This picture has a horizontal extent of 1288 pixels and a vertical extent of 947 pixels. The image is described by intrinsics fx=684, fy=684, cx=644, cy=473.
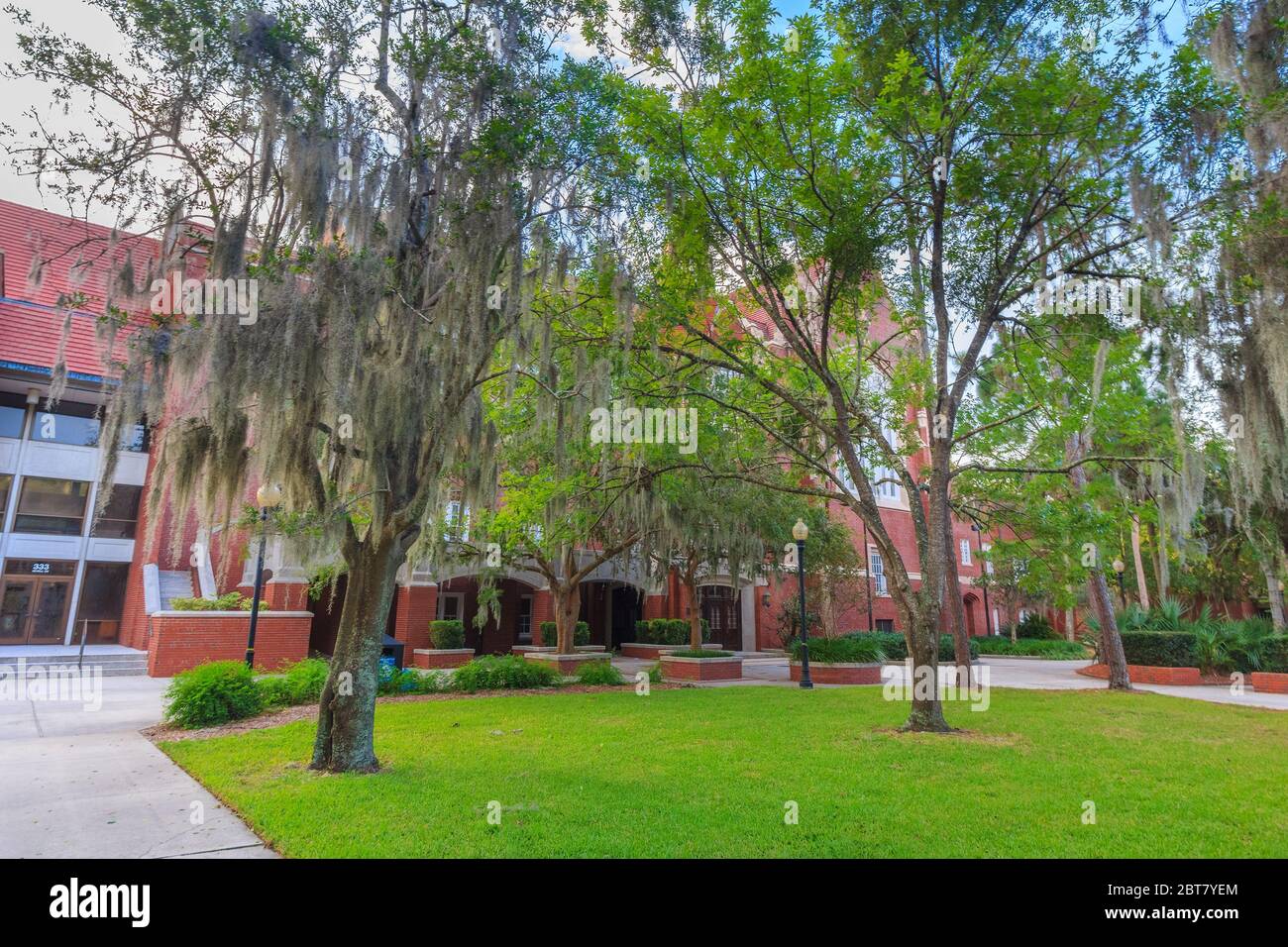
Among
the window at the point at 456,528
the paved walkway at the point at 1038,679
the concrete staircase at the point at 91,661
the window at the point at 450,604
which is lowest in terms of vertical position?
the paved walkway at the point at 1038,679

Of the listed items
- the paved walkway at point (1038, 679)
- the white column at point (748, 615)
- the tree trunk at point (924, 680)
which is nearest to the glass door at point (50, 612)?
the paved walkway at point (1038, 679)

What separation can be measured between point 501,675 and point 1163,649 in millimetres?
17280

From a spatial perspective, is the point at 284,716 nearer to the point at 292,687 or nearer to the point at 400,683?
the point at 292,687

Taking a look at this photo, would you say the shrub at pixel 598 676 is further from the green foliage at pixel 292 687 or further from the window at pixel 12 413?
the window at pixel 12 413

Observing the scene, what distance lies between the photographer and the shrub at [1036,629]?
32812mm

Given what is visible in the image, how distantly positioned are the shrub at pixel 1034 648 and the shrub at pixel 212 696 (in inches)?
1037

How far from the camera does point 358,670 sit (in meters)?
6.87

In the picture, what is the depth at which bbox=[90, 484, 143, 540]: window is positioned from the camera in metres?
19.7

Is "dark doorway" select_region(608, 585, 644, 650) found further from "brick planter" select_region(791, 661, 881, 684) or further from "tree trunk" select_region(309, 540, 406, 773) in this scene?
"tree trunk" select_region(309, 540, 406, 773)

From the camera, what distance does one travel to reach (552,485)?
11828 millimetres

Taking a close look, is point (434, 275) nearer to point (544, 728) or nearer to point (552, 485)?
point (552, 485)

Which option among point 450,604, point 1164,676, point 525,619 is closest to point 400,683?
point 450,604

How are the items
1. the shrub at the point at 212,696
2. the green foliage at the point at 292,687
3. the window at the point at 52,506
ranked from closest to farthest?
1. the shrub at the point at 212,696
2. the green foliage at the point at 292,687
3. the window at the point at 52,506
